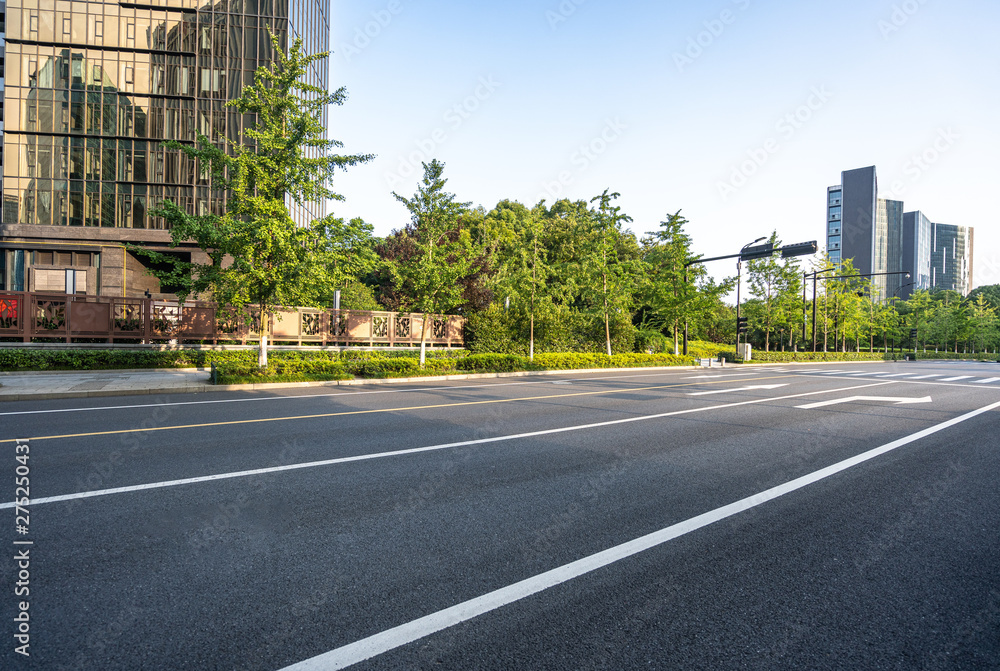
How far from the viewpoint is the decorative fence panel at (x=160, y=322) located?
18.7 m

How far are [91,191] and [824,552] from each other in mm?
52048

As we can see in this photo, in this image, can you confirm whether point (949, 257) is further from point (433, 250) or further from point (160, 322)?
point (160, 322)

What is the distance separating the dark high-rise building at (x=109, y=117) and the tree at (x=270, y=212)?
2657 centimetres

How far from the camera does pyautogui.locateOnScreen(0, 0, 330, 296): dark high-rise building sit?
1551 inches

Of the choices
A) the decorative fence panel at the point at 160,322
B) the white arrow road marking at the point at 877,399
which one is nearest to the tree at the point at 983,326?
the white arrow road marking at the point at 877,399

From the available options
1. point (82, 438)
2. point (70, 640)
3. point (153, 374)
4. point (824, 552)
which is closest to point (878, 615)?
point (824, 552)

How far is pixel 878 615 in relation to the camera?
116 inches

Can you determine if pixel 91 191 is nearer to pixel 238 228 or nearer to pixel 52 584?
pixel 238 228

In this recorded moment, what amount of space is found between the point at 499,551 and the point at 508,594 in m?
0.61

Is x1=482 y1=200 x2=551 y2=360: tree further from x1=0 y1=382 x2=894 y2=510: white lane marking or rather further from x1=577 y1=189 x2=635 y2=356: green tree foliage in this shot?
x1=0 y1=382 x2=894 y2=510: white lane marking

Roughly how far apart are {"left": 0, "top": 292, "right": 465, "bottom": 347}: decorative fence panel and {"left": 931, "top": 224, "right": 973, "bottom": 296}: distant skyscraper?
19457cm

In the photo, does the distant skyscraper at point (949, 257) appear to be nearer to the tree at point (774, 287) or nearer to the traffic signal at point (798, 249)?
the tree at point (774, 287)

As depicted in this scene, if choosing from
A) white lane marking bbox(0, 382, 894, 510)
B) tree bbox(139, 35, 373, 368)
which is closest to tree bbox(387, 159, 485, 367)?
tree bbox(139, 35, 373, 368)

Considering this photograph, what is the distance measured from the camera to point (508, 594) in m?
3.06
